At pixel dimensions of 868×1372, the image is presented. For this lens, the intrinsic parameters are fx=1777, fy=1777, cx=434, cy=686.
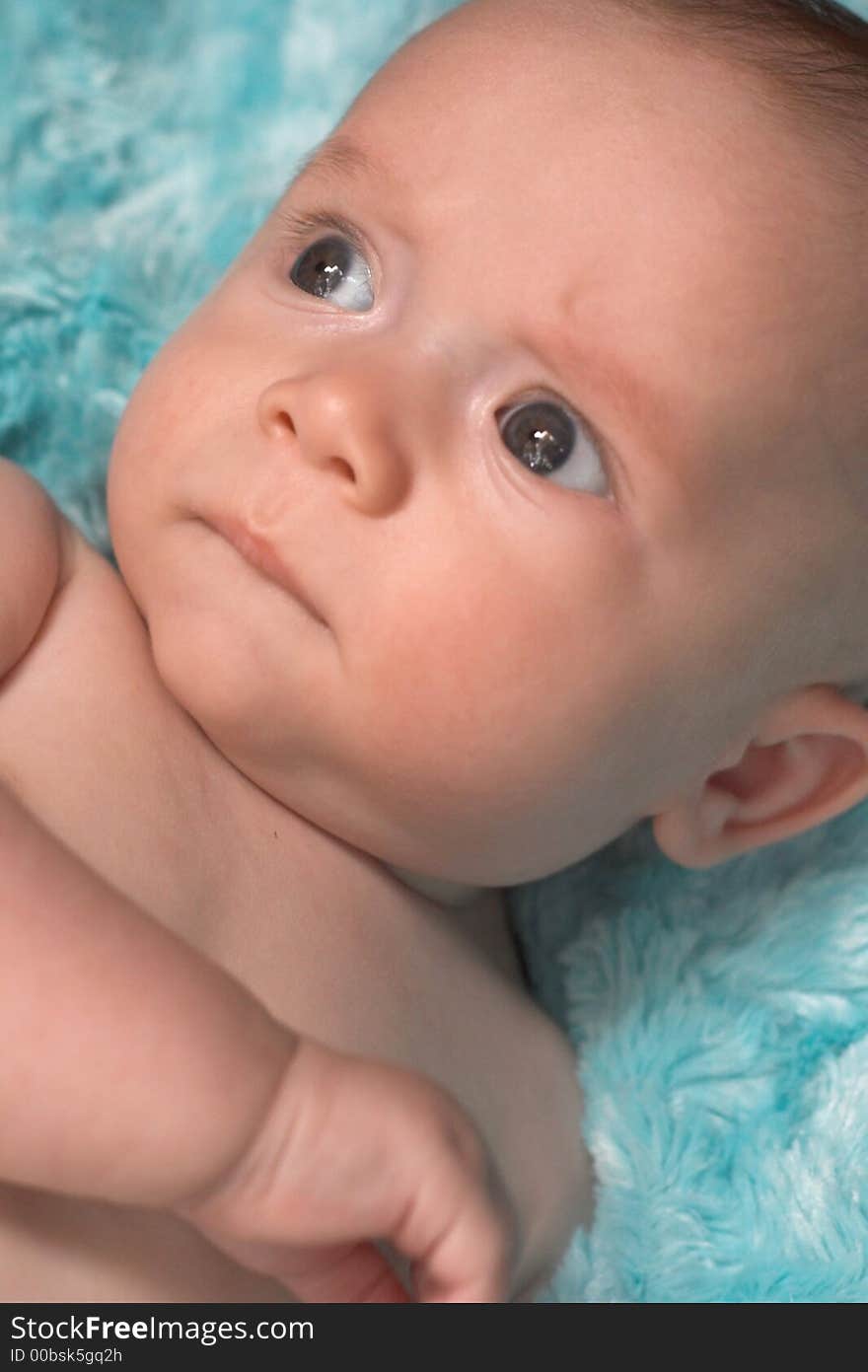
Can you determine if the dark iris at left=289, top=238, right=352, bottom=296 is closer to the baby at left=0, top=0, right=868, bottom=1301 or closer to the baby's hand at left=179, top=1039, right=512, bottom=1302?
the baby at left=0, top=0, right=868, bottom=1301

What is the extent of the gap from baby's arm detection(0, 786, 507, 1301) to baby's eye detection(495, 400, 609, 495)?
0.47 meters

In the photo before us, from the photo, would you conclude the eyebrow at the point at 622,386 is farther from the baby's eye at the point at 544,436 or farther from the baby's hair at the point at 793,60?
the baby's hair at the point at 793,60

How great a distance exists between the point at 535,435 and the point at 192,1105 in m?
0.58

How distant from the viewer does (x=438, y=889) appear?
1691 mm

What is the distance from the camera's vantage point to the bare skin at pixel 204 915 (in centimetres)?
133

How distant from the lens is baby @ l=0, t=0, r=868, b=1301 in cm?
132

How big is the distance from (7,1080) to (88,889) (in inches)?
5.4

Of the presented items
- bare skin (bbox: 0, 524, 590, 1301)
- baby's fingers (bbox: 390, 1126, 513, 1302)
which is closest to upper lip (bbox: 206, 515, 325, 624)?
bare skin (bbox: 0, 524, 590, 1301)

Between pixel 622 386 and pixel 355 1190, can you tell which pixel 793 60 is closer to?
pixel 622 386

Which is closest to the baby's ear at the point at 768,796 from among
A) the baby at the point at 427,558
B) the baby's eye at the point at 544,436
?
the baby at the point at 427,558

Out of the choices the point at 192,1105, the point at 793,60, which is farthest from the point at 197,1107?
the point at 793,60

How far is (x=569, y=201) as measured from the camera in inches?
54.1

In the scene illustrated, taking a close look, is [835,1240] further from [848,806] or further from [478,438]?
[478,438]
